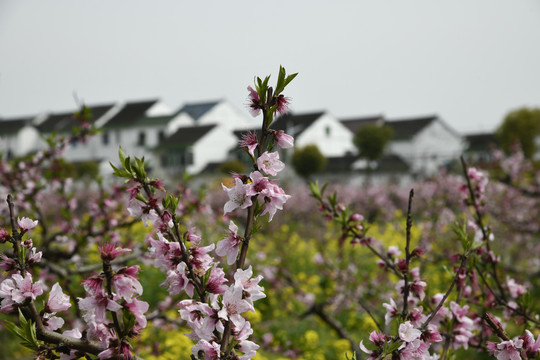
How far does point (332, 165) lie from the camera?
46.6m

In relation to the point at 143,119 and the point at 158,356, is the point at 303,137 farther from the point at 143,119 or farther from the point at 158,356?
the point at 158,356

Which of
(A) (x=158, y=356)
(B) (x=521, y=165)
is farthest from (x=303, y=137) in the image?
(A) (x=158, y=356)

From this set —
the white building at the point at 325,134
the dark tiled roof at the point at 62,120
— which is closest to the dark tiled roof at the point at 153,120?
the dark tiled roof at the point at 62,120

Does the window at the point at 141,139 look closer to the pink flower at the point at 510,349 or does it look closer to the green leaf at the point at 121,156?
the green leaf at the point at 121,156

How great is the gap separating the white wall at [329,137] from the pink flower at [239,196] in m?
46.8

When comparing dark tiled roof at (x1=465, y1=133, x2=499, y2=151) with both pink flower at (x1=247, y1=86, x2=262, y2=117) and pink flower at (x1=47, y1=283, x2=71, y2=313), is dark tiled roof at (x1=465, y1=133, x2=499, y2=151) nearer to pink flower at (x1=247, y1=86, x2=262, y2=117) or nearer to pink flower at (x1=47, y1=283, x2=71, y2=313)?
pink flower at (x1=247, y1=86, x2=262, y2=117)

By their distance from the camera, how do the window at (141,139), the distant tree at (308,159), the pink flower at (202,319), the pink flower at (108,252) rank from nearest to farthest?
the pink flower at (108,252), the pink flower at (202,319), the distant tree at (308,159), the window at (141,139)

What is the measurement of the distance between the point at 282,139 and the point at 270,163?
4.1 inches

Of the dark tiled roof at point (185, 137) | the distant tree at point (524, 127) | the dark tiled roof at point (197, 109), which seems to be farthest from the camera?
the dark tiled roof at point (197, 109)

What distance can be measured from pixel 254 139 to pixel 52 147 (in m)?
3.95

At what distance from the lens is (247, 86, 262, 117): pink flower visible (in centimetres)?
141

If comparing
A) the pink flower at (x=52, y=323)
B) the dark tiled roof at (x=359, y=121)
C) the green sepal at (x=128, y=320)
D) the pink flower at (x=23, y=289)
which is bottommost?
the pink flower at (x=52, y=323)

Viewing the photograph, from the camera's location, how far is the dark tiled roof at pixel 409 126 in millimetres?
51812

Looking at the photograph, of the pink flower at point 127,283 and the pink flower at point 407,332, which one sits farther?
the pink flower at point 407,332
